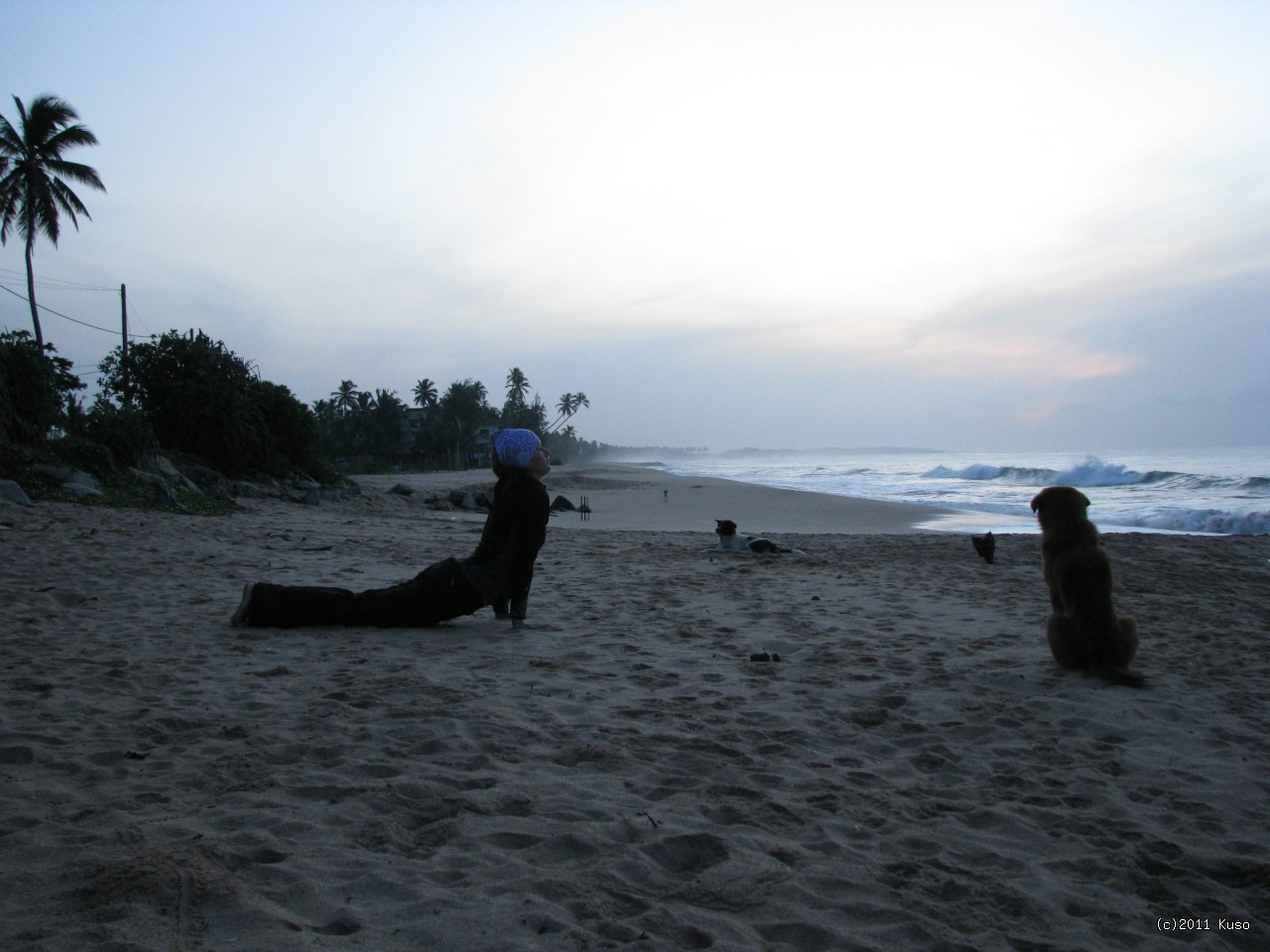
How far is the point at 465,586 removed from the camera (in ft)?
18.0

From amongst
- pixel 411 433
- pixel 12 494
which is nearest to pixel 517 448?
pixel 12 494

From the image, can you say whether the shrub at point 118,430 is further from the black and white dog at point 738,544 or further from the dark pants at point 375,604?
the dark pants at point 375,604

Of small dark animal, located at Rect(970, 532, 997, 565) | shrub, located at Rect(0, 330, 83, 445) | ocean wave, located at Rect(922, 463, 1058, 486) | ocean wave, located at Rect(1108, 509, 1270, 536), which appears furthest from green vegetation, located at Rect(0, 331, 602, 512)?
ocean wave, located at Rect(922, 463, 1058, 486)

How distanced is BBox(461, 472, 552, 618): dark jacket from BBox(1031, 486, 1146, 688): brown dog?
3272 millimetres

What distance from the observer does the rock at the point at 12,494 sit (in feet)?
34.7

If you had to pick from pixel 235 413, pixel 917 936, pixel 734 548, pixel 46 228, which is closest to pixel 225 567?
pixel 734 548

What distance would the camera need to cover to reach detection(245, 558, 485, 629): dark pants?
17.5 feet

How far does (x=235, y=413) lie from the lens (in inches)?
736

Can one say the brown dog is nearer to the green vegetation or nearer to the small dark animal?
the small dark animal

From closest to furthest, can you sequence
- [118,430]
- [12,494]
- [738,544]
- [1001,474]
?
[738,544] < [12,494] < [118,430] < [1001,474]

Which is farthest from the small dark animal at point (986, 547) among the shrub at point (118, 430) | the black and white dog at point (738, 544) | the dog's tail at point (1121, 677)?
the shrub at point (118, 430)

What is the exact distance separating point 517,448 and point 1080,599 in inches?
147

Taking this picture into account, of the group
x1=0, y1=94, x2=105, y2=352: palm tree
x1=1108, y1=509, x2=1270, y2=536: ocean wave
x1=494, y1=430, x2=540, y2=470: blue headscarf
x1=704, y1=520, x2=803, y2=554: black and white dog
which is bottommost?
x1=1108, y1=509, x2=1270, y2=536: ocean wave

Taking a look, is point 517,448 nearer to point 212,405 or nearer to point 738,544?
point 738,544
